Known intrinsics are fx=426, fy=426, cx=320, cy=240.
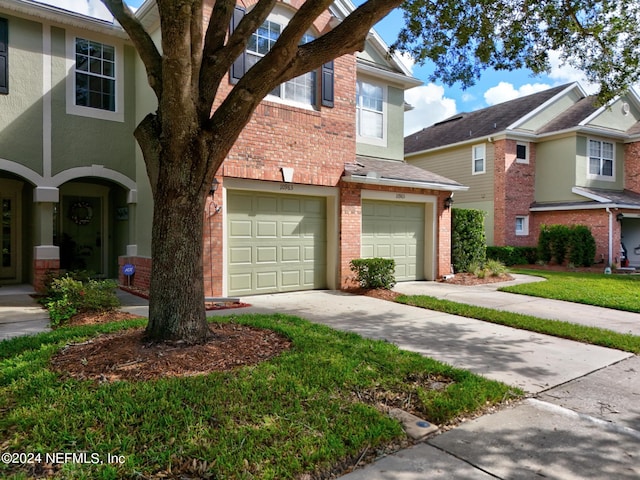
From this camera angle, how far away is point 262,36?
9906 millimetres

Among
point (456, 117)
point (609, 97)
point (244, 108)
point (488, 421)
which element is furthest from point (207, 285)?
point (456, 117)

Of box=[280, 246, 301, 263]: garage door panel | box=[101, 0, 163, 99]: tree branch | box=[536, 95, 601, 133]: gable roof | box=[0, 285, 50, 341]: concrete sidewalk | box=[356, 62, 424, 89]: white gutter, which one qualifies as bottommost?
box=[0, 285, 50, 341]: concrete sidewalk

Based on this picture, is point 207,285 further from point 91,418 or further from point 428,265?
point 428,265

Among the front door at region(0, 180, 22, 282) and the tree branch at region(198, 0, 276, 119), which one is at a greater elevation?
the tree branch at region(198, 0, 276, 119)

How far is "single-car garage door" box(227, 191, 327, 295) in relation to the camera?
30.8 ft

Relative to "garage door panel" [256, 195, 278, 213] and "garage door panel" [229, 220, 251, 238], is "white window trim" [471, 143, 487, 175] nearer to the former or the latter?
"garage door panel" [256, 195, 278, 213]

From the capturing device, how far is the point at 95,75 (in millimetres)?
10320

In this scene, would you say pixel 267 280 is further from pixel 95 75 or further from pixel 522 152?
pixel 522 152

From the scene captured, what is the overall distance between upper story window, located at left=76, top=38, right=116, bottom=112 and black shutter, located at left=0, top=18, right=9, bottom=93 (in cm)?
134

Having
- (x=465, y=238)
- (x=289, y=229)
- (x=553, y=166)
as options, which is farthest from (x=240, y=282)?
(x=553, y=166)

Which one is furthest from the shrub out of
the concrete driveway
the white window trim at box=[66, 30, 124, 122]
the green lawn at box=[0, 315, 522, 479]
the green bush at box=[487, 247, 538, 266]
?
the white window trim at box=[66, 30, 124, 122]

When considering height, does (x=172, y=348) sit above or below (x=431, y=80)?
below

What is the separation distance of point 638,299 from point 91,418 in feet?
36.6

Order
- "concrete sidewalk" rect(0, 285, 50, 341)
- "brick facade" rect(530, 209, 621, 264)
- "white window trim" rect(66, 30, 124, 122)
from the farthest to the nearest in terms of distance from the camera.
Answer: "brick facade" rect(530, 209, 621, 264)
"white window trim" rect(66, 30, 124, 122)
"concrete sidewalk" rect(0, 285, 50, 341)
